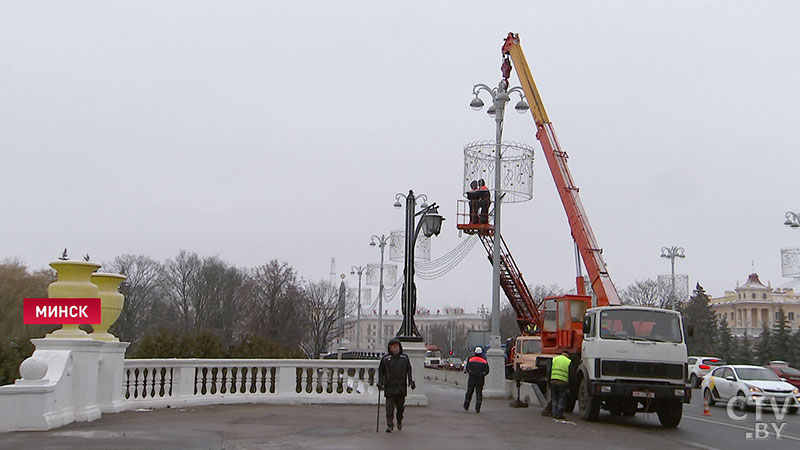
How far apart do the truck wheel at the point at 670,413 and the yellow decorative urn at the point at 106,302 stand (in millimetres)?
11862

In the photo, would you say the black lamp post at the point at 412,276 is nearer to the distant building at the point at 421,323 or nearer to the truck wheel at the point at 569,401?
the truck wheel at the point at 569,401

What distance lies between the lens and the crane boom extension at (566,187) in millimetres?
27656

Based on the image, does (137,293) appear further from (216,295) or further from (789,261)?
(789,261)

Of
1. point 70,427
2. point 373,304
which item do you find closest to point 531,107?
point 70,427

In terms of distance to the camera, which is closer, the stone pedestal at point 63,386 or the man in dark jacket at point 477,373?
the stone pedestal at point 63,386

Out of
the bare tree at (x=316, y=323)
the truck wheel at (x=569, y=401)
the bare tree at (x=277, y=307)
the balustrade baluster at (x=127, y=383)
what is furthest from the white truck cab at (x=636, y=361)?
the bare tree at (x=316, y=323)

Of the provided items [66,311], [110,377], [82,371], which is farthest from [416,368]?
[66,311]

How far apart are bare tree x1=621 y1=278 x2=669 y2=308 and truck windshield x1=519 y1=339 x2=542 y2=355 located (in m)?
62.3

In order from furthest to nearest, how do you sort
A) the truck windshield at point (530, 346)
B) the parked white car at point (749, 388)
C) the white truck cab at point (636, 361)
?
the truck windshield at point (530, 346), the parked white car at point (749, 388), the white truck cab at point (636, 361)

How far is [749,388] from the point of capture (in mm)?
22812

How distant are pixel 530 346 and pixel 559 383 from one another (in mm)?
9813

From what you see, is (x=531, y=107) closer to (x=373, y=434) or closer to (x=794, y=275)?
(x=794, y=275)

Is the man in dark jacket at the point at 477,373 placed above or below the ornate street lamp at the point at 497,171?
below

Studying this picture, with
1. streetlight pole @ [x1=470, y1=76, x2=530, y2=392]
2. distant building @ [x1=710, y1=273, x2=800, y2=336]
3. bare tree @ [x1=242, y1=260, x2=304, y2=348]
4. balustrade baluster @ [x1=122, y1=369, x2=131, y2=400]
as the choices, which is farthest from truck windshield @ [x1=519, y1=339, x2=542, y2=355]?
distant building @ [x1=710, y1=273, x2=800, y2=336]
